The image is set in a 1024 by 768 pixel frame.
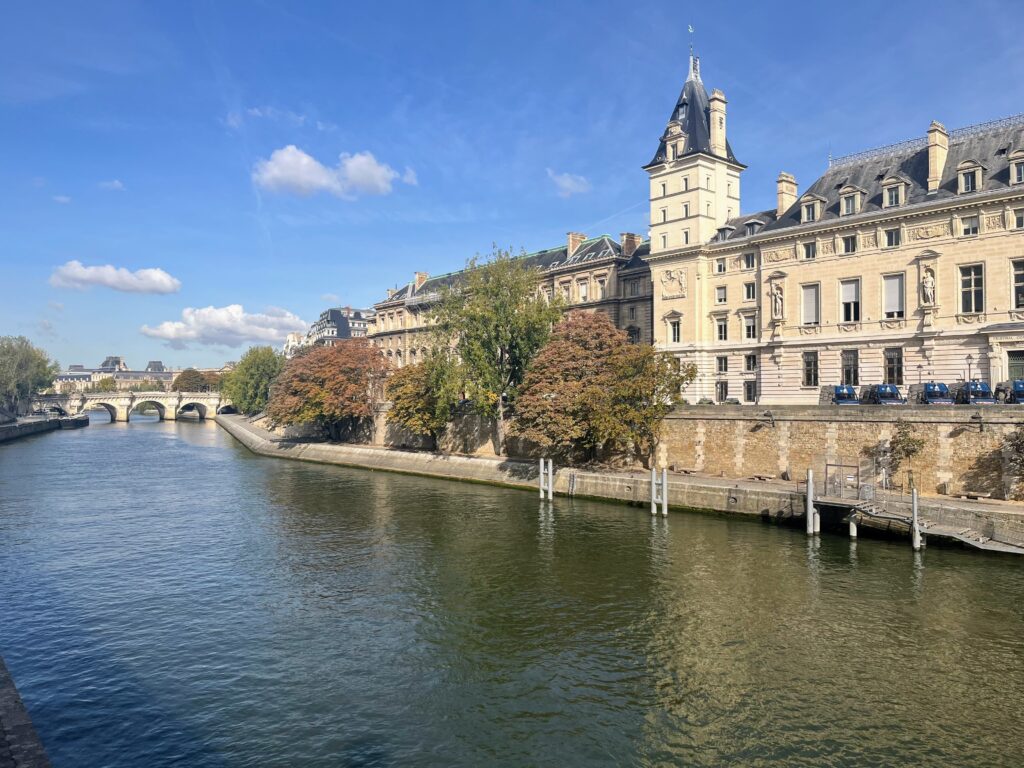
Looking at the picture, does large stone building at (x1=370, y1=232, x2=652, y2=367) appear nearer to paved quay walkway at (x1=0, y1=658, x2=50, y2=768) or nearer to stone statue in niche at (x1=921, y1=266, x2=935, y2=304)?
stone statue in niche at (x1=921, y1=266, x2=935, y2=304)

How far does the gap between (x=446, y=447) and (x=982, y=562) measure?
47.0m

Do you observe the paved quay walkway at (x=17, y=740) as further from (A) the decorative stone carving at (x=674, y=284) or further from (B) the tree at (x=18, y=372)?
(B) the tree at (x=18, y=372)

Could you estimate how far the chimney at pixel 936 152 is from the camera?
158ft

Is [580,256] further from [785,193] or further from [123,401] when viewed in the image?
[123,401]

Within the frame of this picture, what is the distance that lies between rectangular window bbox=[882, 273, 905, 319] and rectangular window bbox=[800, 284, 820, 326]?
491cm

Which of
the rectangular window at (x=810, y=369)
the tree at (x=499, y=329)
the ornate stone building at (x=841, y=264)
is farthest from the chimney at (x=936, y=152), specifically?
the tree at (x=499, y=329)

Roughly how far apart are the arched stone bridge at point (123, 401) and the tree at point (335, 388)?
76.8m

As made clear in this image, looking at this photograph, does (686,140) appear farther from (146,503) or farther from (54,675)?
(54,675)

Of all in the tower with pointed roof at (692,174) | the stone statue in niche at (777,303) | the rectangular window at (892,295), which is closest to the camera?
the rectangular window at (892,295)

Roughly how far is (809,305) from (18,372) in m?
128

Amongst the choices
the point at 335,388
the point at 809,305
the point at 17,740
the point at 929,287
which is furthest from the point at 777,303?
the point at 17,740

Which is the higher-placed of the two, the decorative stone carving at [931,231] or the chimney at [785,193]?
the chimney at [785,193]

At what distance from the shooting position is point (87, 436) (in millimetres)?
107750

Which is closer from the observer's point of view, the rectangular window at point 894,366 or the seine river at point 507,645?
the seine river at point 507,645
